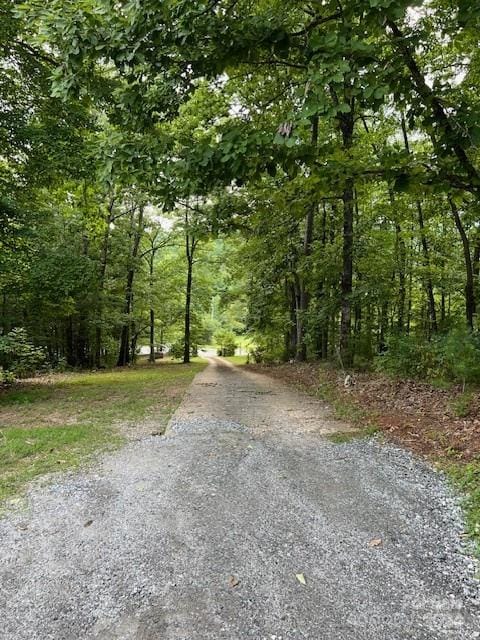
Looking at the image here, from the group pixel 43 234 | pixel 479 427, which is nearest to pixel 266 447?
pixel 479 427

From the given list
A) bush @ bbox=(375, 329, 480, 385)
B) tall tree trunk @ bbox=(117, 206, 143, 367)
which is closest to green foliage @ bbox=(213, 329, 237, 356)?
tall tree trunk @ bbox=(117, 206, 143, 367)

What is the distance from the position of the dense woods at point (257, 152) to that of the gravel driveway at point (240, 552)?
300cm

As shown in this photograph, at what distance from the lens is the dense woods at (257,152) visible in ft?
12.2

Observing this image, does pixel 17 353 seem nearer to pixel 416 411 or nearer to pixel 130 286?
pixel 416 411

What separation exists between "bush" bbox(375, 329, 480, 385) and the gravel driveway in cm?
236

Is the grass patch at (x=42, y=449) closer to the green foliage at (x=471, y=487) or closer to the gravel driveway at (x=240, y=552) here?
the gravel driveway at (x=240, y=552)

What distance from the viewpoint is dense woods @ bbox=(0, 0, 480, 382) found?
3709 mm

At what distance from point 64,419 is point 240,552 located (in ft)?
15.4

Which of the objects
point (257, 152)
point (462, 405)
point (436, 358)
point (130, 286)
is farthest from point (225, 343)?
point (257, 152)

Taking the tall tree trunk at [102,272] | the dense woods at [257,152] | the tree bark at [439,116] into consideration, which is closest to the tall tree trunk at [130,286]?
the dense woods at [257,152]

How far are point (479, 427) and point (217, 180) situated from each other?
4322mm

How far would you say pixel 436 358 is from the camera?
6934 mm

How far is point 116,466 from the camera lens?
4.25 m

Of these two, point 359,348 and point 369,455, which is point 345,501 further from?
point 359,348
